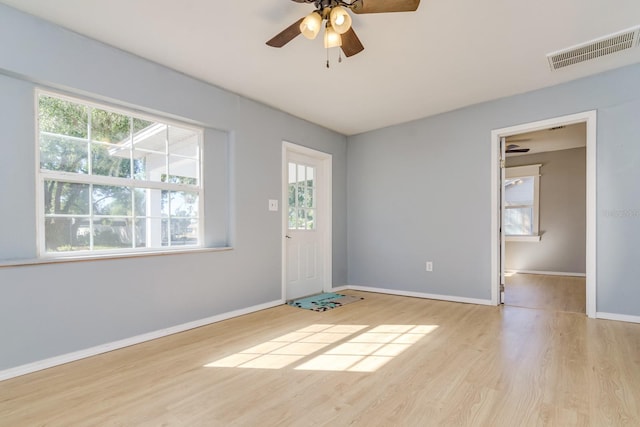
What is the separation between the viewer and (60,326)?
7.38ft

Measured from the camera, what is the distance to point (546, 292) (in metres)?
4.54

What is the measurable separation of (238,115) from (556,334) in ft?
12.4

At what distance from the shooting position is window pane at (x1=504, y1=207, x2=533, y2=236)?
21.1ft

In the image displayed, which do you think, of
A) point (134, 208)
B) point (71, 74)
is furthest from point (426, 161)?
point (71, 74)

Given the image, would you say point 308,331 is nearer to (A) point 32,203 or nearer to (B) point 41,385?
(B) point 41,385

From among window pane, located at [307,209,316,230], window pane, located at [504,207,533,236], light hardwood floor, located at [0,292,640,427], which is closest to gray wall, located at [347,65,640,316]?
window pane, located at [307,209,316,230]

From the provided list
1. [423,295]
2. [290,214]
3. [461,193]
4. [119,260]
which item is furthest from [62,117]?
[423,295]

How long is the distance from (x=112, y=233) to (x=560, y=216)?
7.27 metres

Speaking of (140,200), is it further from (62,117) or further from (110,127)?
(62,117)

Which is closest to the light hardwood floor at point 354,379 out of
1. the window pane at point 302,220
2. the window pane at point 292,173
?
the window pane at point 302,220

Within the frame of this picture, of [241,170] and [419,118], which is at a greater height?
[419,118]

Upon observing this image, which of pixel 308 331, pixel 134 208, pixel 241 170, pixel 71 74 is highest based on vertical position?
pixel 71 74

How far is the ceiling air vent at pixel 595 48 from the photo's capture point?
2510 millimetres

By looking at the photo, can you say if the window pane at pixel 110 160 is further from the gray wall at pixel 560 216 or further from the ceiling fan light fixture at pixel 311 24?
the gray wall at pixel 560 216
